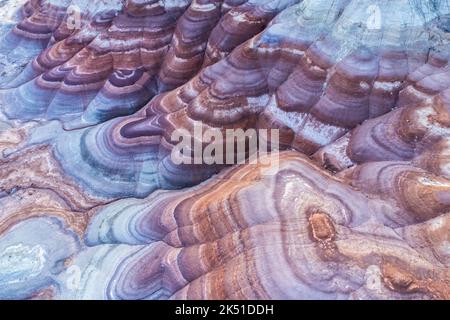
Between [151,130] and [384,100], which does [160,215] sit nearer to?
[151,130]

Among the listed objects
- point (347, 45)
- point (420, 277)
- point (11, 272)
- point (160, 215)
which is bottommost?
point (11, 272)

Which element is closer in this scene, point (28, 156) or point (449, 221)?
point (449, 221)

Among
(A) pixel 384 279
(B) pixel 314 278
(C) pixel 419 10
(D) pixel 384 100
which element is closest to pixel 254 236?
(B) pixel 314 278

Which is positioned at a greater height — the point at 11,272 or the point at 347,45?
the point at 347,45

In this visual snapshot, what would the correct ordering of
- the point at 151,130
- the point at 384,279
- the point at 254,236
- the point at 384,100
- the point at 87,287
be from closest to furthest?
the point at 384,279 < the point at 254,236 < the point at 87,287 < the point at 384,100 < the point at 151,130

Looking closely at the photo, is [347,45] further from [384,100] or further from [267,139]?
[267,139]

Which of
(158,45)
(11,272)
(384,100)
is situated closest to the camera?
(11,272)

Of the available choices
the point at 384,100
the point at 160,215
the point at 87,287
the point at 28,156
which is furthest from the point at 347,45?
→ the point at 28,156
